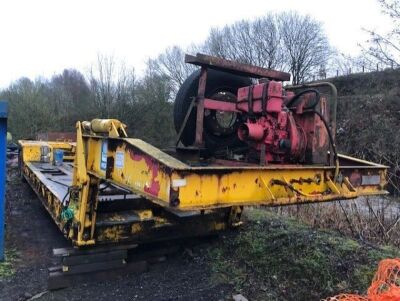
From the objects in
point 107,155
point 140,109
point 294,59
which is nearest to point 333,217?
point 107,155

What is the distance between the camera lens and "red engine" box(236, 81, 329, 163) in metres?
3.51

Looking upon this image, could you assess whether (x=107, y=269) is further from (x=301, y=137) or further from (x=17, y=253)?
(x=301, y=137)

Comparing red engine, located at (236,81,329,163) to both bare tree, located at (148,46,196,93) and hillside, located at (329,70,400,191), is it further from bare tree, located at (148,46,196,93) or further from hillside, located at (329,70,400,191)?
bare tree, located at (148,46,196,93)

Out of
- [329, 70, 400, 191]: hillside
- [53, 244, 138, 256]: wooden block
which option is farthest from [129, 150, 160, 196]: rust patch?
[329, 70, 400, 191]: hillside

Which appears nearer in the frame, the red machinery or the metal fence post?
the red machinery

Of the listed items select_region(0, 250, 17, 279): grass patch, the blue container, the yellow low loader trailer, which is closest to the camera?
the yellow low loader trailer

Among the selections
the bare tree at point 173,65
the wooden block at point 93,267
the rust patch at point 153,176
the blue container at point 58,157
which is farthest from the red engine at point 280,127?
Result: the bare tree at point 173,65

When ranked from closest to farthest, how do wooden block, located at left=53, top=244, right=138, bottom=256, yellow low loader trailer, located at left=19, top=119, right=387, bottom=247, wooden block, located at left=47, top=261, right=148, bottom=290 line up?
1. yellow low loader trailer, located at left=19, top=119, right=387, bottom=247
2. wooden block, located at left=47, top=261, right=148, bottom=290
3. wooden block, located at left=53, top=244, right=138, bottom=256

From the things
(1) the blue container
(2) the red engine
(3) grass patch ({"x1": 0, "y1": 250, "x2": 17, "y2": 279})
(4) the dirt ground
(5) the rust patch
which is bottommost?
(3) grass patch ({"x1": 0, "y1": 250, "x2": 17, "y2": 279})

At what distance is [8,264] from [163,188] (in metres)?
3.20

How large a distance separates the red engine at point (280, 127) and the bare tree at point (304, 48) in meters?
37.3

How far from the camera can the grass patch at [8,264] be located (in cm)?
446

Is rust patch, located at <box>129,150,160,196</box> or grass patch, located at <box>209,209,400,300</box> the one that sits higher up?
rust patch, located at <box>129,150,160,196</box>

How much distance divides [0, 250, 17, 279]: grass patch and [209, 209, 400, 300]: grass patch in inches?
89.0
